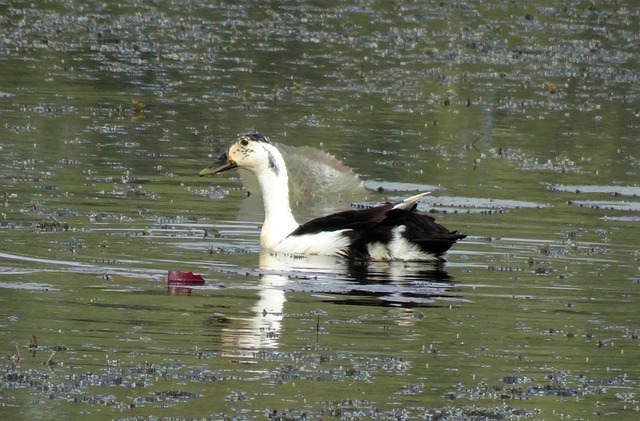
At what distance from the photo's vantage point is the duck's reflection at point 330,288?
396 inches

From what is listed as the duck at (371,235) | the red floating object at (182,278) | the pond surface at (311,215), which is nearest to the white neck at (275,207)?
the duck at (371,235)

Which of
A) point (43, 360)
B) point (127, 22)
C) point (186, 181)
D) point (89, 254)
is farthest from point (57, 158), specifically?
point (127, 22)

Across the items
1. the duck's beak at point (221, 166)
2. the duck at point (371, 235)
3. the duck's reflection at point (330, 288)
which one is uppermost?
the duck's beak at point (221, 166)

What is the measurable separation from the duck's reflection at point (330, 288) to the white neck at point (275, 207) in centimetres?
26

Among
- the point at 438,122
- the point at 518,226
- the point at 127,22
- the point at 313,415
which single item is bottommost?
the point at 313,415

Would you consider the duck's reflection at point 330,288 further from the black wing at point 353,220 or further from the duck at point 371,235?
the black wing at point 353,220

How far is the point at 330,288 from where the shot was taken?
11.9 metres

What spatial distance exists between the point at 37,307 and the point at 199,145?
8435 mm

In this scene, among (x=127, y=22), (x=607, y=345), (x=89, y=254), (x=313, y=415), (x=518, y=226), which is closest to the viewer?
(x=313, y=415)

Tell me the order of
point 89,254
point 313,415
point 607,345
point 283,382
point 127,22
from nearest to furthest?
point 313,415
point 283,382
point 607,345
point 89,254
point 127,22

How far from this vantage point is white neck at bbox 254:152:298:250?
44.7 ft

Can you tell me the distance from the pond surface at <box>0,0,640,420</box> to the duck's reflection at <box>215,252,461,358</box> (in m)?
0.04

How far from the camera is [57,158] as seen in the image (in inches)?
686

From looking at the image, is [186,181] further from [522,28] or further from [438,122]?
[522,28]
